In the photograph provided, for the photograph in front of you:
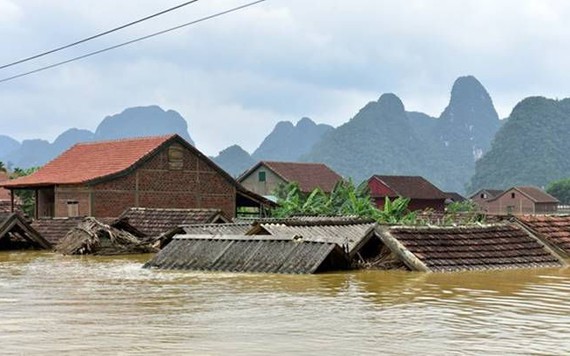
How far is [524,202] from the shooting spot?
90.8 metres

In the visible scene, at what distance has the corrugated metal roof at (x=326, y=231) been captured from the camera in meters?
18.2

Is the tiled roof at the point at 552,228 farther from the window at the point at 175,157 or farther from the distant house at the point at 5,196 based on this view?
the distant house at the point at 5,196

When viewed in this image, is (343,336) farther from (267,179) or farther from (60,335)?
(267,179)

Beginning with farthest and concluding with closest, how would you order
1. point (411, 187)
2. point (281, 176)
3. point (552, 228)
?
point (411, 187) < point (281, 176) < point (552, 228)

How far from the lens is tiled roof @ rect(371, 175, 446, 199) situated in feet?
241

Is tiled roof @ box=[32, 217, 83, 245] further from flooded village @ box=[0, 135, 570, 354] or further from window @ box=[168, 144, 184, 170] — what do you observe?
window @ box=[168, 144, 184, 170]

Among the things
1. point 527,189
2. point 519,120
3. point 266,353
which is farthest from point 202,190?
point 519,120

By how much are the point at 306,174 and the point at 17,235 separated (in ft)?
146

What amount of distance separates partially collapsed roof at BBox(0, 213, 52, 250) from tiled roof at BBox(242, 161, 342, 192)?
39373mm

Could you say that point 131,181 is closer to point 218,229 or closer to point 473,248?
point 218,229

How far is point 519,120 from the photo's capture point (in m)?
168

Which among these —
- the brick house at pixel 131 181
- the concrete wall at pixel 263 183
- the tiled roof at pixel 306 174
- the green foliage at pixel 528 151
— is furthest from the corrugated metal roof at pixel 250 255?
the green foliage at pixel 528 151

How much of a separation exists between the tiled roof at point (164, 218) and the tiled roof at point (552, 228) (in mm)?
10718

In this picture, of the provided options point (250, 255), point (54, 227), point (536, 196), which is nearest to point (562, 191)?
point (536, 196)
